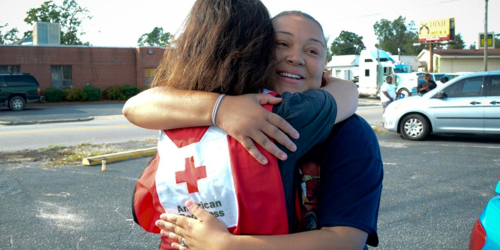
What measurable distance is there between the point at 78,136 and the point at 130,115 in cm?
1186

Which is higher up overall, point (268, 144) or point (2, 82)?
point (2, 82)

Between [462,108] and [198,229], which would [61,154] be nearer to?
[198,229]

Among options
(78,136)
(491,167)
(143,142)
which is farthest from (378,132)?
(78,136)

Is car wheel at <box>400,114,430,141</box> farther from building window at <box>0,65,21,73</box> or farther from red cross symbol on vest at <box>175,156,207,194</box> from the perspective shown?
building window at <box>0,65,21,73</box>

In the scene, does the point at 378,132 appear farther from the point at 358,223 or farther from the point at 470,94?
the point at 358,223

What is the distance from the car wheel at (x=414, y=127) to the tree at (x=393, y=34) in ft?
356

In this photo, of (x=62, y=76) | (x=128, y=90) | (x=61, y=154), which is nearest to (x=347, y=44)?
(x=128, y=90)

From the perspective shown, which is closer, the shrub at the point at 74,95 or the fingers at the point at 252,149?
the fingers at the point at 252,149

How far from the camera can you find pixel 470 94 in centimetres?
1052

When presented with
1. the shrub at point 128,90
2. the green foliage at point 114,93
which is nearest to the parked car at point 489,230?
the green foliage at point 114,93

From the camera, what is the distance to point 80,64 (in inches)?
1331

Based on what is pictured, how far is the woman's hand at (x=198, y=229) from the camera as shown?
4.58 feet

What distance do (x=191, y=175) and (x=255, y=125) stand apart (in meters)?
0.25

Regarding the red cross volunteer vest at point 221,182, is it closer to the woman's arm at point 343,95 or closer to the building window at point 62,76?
the woman's arm at point 343,95
